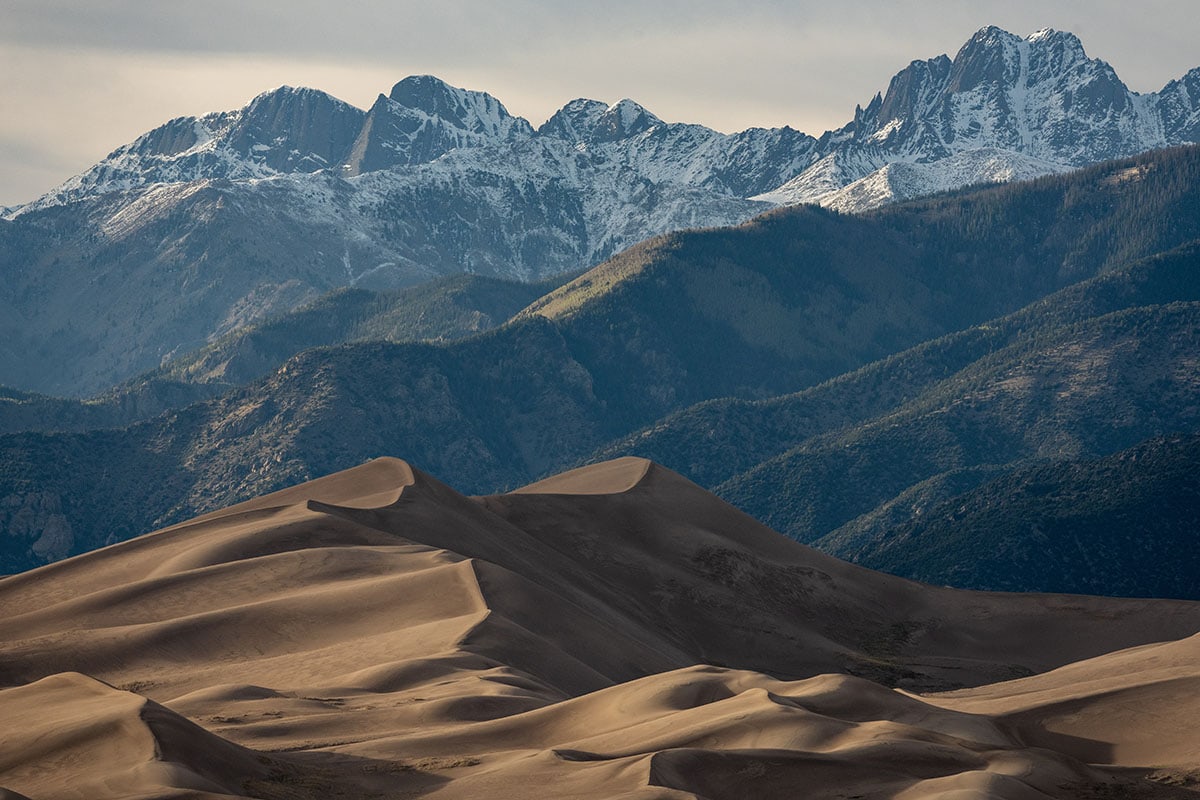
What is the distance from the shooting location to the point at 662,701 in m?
98.2

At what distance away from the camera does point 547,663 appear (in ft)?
398

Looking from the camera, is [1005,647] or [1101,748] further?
[1005,647]

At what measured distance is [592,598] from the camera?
156750 mm

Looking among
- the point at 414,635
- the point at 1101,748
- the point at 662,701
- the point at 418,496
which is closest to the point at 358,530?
the point at 418,496

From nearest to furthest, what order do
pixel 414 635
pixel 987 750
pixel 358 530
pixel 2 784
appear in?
pixel 2 784, pixel 987 750, pixel 414 635, pixel 358 530

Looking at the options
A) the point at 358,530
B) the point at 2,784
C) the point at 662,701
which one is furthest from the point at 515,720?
the point at 358,530

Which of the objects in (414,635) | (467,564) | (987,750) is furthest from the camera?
(467,564)

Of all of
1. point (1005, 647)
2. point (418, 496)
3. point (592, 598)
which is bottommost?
point (1005, 647)

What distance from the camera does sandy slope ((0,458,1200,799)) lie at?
81125 mm

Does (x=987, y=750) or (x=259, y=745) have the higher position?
(x=259, y=745)

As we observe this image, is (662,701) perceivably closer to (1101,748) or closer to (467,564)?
(1101,748)

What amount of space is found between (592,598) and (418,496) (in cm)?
2019

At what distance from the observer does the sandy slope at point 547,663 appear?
266 ft

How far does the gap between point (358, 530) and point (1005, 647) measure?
61.8 m
